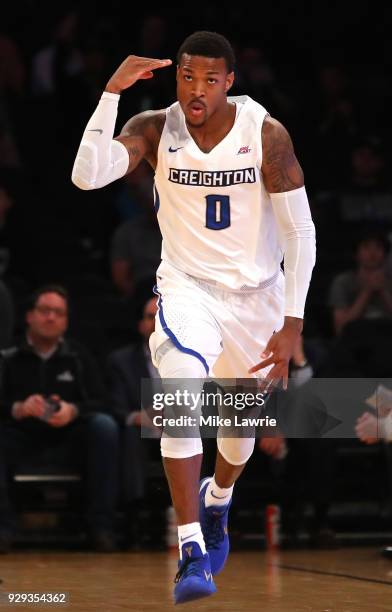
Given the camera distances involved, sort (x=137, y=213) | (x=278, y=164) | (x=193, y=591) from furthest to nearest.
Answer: (x=137, y=213) → (x=278, y=164) → (x=193, y=591)

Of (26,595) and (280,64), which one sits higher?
(280,64)

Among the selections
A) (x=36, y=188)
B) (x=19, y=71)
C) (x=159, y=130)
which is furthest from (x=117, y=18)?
(x=159, y=130)

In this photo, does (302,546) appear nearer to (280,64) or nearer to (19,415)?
(19,415)

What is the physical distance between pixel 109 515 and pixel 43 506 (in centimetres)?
57

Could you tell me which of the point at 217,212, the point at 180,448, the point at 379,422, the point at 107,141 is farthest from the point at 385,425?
the point at 107,141

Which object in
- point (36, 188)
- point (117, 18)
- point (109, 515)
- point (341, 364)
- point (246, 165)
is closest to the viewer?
point (246, 165)

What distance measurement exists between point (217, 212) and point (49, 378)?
10.8 ft

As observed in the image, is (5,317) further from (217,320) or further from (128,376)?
(217,320)

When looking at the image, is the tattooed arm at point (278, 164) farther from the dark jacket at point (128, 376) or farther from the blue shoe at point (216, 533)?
the dark jacket at point (128, 376)

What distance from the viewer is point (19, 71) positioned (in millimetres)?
11742

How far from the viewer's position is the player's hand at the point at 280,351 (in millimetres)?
5246

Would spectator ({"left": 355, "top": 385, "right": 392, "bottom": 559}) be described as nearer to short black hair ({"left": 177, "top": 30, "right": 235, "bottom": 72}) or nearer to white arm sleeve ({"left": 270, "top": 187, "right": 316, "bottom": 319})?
white arm sleeve ({"left": 270, "top": 187, "right": 316, "bottom": 319})

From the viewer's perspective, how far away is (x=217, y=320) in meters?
5.40

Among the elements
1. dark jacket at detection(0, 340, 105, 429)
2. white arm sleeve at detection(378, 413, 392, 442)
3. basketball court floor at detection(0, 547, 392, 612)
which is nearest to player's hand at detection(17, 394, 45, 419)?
dark jacket at detection(0, 340, 105, 429)
